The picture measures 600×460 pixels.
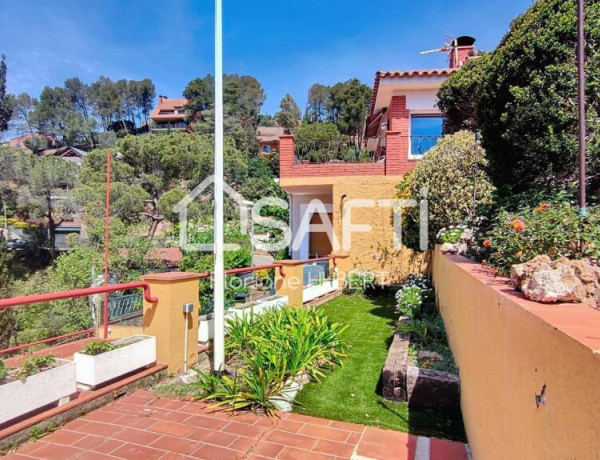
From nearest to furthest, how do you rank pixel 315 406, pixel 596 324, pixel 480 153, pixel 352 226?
pixel 596 324 < pixel 315 406 < pixel 480 153 < pixel 352 226

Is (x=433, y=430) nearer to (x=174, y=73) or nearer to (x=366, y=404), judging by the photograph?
(x=366, y=404)

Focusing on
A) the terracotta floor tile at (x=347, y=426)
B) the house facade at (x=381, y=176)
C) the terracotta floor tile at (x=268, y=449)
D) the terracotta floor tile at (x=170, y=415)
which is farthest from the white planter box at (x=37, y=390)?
the house facade at (x=381, y=176)

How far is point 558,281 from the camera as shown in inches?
73.0

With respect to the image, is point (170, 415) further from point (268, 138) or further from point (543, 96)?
point (268, 138)

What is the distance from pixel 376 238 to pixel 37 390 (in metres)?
10.5

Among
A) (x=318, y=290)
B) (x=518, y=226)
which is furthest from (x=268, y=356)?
(x=318, y=290)

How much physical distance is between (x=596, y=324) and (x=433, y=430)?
283cm

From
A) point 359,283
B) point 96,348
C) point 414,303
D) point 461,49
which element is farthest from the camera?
point 461,49

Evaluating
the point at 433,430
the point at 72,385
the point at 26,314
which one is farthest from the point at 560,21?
the point at 26,314

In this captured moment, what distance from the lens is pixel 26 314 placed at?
→ 14.5 m

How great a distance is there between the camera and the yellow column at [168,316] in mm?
4582

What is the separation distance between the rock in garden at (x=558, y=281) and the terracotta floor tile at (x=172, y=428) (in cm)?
304

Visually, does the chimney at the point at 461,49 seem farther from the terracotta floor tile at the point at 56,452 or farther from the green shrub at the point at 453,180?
the terracotta floor tile at the point at 56,452

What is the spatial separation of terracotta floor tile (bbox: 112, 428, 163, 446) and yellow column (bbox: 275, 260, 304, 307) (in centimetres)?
490
